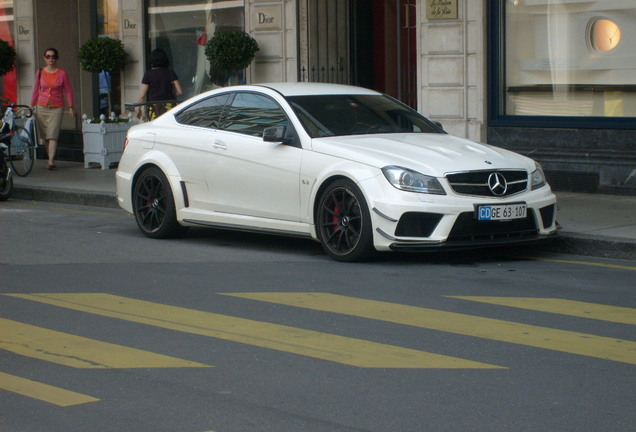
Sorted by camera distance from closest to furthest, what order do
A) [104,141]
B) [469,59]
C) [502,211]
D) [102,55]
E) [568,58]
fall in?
[502,211]
[568,58]
[469,59]
[104,141]
[102,55]

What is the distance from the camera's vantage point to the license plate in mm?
9148

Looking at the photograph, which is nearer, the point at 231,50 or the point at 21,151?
the point at 21,151

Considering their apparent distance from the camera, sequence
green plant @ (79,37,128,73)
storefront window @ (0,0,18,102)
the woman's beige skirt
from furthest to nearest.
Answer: storefront window @ (0,0,18,102), green plant @ (79,37,128,73), the woman's beige skirt

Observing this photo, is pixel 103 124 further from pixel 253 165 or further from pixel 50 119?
pixel 253 165

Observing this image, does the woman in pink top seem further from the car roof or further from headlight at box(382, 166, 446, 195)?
headlight at box(382, 166, 446, 195)

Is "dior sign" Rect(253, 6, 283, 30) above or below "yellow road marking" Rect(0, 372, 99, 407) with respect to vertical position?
above

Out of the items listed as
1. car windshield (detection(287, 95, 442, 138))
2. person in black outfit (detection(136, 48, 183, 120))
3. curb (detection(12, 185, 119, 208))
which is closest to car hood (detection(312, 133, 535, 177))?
car windshield (detection(287, 95, 442, 138))

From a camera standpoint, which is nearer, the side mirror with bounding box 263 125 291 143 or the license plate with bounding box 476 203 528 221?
the license plate with bounding box 476 203 528 221

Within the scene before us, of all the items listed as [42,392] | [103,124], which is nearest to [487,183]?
[42,392]

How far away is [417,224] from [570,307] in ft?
6.03

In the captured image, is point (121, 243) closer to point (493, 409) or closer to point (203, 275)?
point (203, 275)

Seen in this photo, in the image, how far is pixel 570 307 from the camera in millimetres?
7570

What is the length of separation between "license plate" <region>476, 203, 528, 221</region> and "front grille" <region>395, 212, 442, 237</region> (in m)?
0.35

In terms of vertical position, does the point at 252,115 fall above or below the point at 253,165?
above
